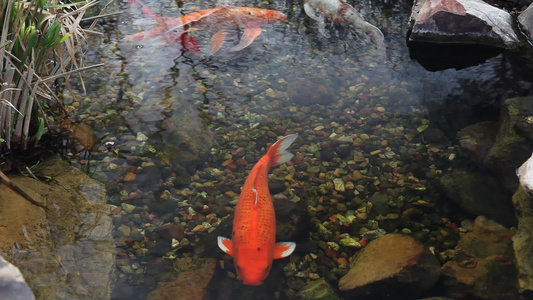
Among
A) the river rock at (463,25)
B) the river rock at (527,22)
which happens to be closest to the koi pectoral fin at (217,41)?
the river rock at (463,25)

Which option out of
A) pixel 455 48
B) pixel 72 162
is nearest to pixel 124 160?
pixel 72 162

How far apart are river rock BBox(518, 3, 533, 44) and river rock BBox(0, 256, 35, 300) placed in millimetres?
5785

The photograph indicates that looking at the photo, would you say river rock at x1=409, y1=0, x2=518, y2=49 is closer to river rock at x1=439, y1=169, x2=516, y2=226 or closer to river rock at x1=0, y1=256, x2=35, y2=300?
river rock at x1=439, y1=169, x2=516, y2=226

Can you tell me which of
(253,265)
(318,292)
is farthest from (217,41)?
(318,292)

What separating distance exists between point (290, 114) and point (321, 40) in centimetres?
163

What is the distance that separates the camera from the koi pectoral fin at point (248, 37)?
5445mm

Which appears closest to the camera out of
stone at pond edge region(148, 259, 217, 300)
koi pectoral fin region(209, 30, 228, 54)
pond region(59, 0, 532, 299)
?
stone at pond edge region(148, 259, 217, 300)

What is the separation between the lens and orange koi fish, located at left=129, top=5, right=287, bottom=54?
5.59 metres

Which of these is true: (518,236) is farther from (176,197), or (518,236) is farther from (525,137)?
(176,197)

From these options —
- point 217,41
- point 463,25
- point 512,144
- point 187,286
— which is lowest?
point 187,286

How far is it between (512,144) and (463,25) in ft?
7.47

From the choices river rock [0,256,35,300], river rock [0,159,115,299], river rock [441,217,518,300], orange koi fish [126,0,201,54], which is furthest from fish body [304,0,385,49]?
river rock [0,256,35,300]

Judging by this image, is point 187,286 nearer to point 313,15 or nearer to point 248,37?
point 248,37

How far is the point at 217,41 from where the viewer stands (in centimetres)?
550
